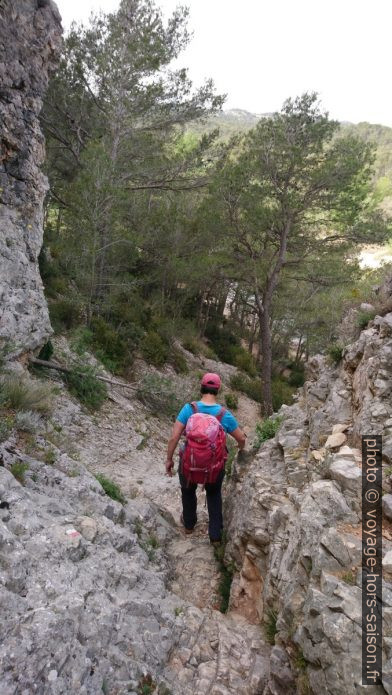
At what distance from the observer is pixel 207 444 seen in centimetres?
367

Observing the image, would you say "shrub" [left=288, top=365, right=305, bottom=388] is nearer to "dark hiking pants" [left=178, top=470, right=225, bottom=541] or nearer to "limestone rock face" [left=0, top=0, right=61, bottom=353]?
"limestone rock face" [left=0, top=0, right=61, bottom=353]

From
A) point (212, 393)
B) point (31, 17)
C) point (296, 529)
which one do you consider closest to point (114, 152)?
point (31, 17)

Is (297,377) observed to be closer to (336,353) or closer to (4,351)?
(336,353)

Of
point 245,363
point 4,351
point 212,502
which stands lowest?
point 245,363

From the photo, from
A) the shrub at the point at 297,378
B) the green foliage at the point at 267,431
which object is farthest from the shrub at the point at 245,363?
the green foliage at the point at 267,431

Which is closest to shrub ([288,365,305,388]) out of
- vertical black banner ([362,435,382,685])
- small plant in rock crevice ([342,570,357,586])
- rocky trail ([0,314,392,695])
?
rocky trail ([0,314,392,695])

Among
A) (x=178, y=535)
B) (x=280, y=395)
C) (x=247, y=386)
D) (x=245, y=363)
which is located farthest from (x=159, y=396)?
(x=245, y=363)

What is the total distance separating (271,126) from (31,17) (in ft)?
21.2

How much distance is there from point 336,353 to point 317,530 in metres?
3.00

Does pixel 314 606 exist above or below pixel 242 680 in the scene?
above

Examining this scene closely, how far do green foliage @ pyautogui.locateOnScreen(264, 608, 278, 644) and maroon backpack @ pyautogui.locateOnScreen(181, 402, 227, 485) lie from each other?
4.07ft

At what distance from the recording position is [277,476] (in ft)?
13.4

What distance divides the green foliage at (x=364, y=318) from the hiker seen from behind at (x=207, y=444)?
2231 millimetres

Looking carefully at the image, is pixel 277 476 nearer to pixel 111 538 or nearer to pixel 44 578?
pixel 111 538
